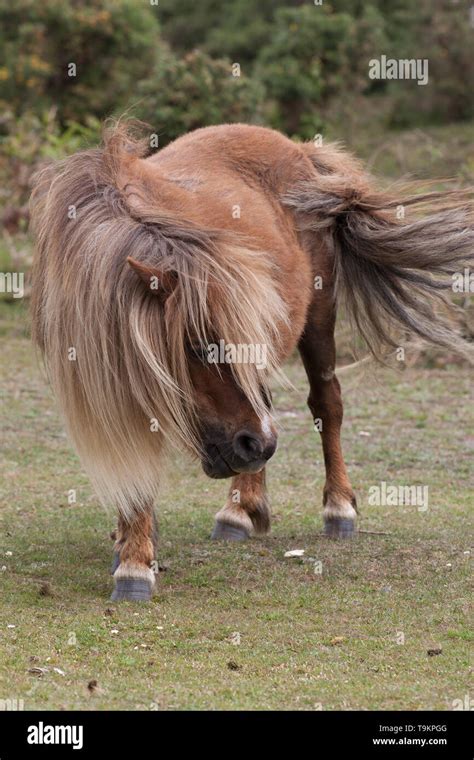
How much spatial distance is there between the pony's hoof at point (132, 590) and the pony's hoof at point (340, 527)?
5.67 ft

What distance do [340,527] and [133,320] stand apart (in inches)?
99.2

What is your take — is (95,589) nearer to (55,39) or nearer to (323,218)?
(323,218)

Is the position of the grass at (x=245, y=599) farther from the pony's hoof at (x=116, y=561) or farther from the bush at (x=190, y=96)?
the bush at (x=190, y=96)

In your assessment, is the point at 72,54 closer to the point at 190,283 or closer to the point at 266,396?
the point at 266,396

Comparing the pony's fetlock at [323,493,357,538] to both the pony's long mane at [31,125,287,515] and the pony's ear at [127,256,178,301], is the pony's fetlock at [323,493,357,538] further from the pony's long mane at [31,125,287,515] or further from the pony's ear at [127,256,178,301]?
the pony's ear at [127,256,178,301]

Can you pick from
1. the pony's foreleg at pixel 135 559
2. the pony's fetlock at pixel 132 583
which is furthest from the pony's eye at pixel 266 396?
the pony's fetlock at pixel 132 583

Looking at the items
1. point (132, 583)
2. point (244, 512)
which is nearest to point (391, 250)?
point (244, 512)

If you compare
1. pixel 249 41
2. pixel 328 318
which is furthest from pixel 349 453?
pixel 249 41

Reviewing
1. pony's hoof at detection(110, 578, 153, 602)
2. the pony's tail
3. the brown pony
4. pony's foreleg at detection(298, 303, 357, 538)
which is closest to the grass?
pony's hoof at detection(110, 578, 153, 602)

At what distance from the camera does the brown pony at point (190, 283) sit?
468 centimetres

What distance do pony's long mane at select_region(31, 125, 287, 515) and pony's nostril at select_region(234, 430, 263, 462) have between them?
11cm

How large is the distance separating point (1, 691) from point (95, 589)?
1.42m

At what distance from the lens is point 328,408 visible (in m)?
6.91

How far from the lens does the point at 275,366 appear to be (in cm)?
504
